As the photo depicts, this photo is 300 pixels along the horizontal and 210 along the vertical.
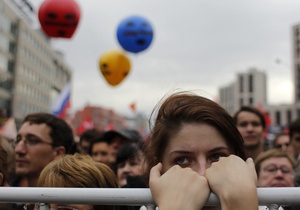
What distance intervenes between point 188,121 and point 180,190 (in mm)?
378

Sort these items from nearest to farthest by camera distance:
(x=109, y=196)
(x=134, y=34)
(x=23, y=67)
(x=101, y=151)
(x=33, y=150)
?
(x=109, y=196) → (x=33, y=150) → (x=101, y=151) → (x=134, y=34) → (x=23, y=67)

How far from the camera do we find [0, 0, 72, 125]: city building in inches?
2239

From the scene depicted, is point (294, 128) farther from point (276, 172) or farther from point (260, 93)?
point (260, 93)

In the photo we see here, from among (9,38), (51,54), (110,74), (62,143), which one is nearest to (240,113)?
(62,143)

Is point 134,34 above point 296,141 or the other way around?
above

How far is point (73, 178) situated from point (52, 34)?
18.6ft

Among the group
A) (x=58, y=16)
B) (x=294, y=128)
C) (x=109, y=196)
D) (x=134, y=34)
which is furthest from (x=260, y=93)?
(x=109, y=196)

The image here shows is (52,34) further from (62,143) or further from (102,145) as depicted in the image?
(62,143)

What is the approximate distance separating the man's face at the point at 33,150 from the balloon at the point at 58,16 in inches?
163

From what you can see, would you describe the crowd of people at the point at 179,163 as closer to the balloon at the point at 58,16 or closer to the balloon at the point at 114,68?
the balloon at the point at 58,16

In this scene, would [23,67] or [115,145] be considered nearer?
[115,145]

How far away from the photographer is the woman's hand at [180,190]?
1.11m

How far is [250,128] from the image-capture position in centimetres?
449

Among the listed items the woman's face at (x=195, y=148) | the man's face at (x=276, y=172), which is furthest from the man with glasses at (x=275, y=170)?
the woman's face at (x=195, y=148)
